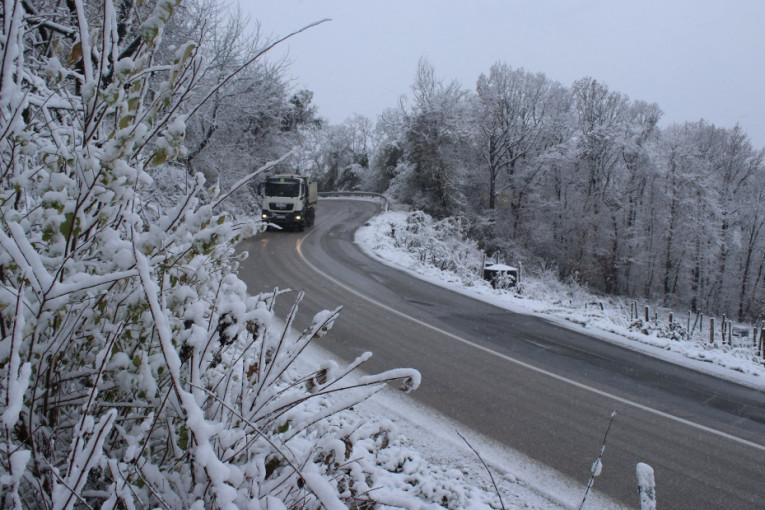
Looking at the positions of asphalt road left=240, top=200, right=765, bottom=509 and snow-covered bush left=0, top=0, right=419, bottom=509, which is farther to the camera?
asphalt road left=240, top=200, right=765, bottom=509

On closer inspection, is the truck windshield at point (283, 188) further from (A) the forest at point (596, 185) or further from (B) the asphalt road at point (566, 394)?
(A) the forest at point (596, 185)

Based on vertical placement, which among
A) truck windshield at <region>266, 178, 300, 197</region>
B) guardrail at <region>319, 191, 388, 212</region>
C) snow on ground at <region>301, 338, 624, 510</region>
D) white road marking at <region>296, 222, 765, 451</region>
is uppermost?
truck windshield at <region>266, 178, 300, 197</region>

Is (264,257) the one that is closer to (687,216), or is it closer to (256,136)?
(256,136)

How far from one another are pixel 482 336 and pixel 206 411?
7.62m

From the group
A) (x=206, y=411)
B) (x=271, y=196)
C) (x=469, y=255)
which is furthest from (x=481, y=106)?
(x=206, y=411)

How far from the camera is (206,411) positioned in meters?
1.88

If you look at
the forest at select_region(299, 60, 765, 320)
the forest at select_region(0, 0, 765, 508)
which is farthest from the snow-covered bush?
the forest at select_region(299, 60, 765, 320)

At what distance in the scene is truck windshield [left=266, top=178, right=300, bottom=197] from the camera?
70.8ft

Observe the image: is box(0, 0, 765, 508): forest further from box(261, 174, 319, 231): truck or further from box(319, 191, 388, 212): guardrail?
box(261, 174, 319, 231): truck

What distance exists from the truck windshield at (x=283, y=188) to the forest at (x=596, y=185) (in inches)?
497

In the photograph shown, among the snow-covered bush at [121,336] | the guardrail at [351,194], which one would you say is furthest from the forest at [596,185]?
the snow-covered bush at [121,336]

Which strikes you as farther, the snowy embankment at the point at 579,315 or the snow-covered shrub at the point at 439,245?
the snow-covered shrub at the point at 439,245

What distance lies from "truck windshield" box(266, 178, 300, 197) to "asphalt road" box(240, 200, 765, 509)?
34.9 ft

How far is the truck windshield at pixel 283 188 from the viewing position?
21.6 metres
